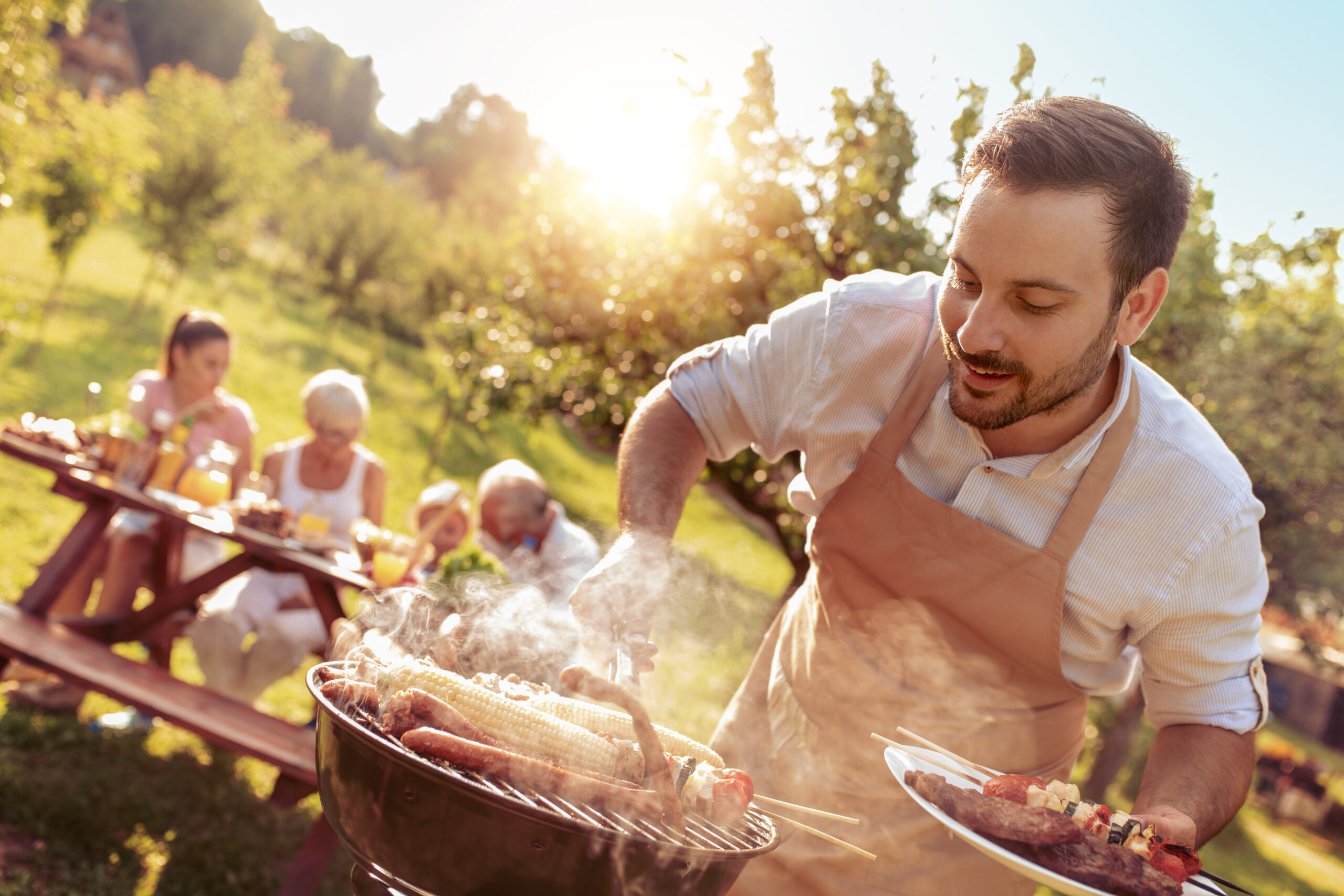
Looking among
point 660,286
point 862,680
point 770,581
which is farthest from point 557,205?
point 770,581

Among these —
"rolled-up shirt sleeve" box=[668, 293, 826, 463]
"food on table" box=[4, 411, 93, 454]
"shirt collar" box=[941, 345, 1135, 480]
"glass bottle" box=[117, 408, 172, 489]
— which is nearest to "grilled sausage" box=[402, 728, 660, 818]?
"rolled-up shirt sleeve" box=[668, 293, 826, 463]

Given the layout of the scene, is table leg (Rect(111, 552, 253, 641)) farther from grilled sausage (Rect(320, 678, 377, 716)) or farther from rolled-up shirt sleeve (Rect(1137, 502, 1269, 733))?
rolled-up shirt sleeve (Rect(1137, 502, 1269, 733))

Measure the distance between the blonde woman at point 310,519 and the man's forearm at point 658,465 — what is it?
10.7 ft

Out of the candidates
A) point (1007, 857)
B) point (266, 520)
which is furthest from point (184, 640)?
point (1007, 857)

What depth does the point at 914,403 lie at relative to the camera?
2.16 meters

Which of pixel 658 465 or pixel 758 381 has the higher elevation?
pixel 758 381

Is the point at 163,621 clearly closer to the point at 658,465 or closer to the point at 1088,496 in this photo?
the point at 658,465

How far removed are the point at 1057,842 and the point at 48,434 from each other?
200 inches

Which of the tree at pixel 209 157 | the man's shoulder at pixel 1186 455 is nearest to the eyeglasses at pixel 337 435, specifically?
the man's shoulder at pixel 1186 455

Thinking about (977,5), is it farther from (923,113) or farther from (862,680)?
(862,680)

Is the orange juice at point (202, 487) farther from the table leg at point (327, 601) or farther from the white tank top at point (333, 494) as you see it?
the table leg at point (327, 601)

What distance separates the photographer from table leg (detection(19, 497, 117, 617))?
167 inches

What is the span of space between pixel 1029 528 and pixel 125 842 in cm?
393

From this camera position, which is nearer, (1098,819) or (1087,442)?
(1098,819)
